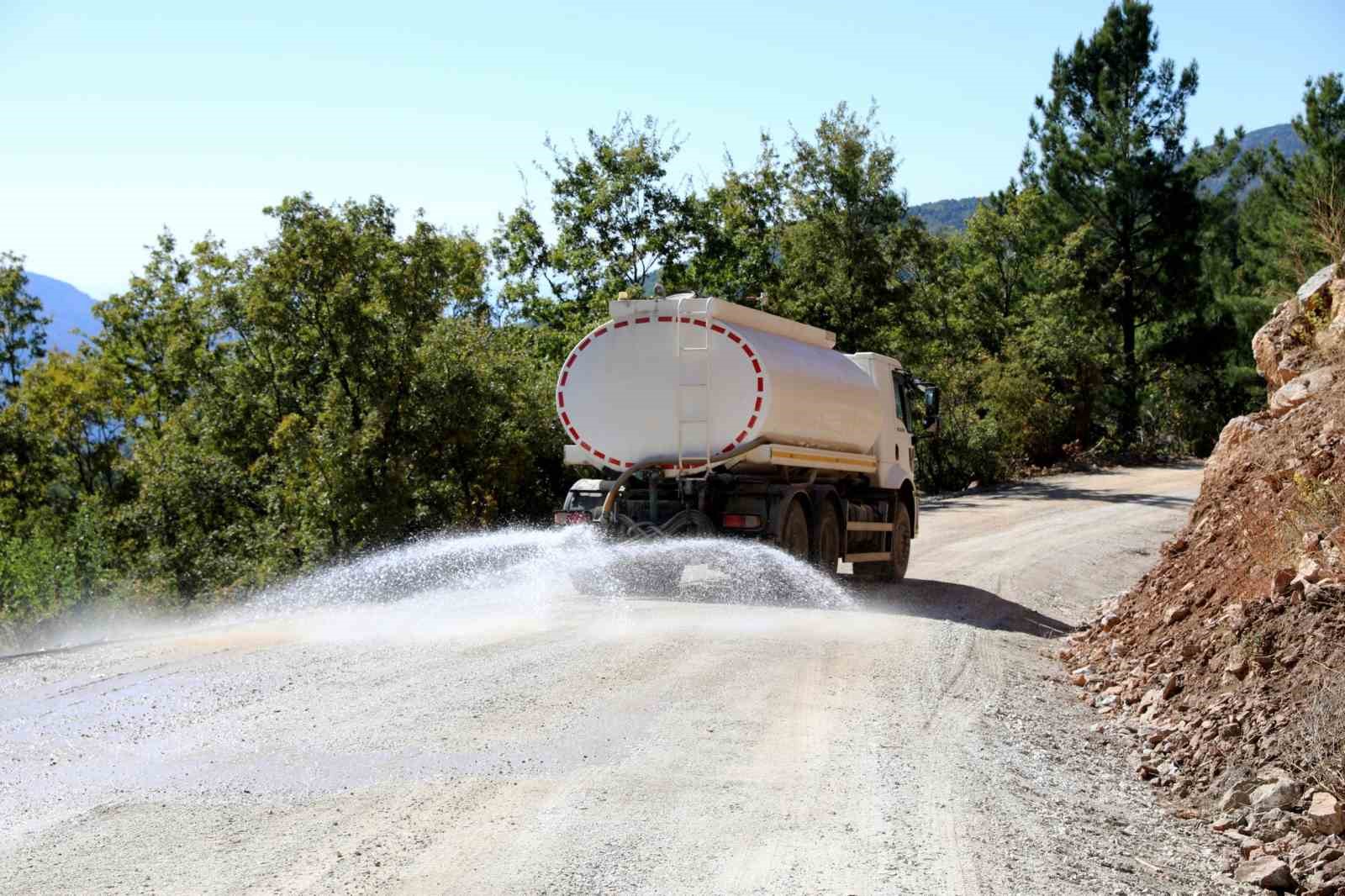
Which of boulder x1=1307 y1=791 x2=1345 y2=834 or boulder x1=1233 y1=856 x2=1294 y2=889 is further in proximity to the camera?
boulder x1=1307 y1=791 x2=1345 y2=834

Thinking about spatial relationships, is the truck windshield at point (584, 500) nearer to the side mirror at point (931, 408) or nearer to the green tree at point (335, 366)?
the side mirror at point (931, 408)

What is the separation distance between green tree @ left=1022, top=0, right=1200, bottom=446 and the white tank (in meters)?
32.3

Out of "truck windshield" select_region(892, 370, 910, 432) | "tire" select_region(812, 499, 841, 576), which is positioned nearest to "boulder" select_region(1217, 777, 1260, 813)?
"tire" select_region(812, 499, 841, 576)

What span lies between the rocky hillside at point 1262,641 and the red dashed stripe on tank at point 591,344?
402 centimetres

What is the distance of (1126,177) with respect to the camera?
42.3 meters

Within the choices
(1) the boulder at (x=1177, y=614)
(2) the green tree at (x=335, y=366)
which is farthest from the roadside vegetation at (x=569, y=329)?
(1) the boulder at (x=1177, y=614)

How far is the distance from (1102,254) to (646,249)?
18.4 meters

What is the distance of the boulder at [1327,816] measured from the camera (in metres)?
5.69

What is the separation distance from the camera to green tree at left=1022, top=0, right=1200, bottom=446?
1682 inches

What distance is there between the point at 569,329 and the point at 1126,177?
2127 centimetres

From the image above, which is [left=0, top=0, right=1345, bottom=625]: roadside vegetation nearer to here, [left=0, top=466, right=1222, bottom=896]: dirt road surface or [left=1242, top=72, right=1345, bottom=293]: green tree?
[left=1242, top=72, right=1345, bottom=293]: green tree

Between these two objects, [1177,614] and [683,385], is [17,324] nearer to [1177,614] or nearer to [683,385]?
[683,385]

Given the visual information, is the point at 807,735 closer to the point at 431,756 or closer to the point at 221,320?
the point at 431,756

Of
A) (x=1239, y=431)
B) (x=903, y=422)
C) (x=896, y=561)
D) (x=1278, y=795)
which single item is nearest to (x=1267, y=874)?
(x=1278, y=795)
